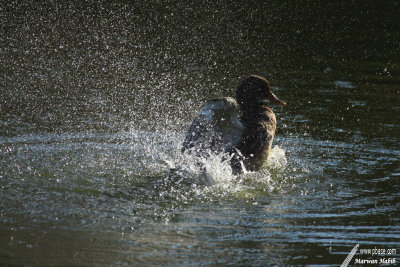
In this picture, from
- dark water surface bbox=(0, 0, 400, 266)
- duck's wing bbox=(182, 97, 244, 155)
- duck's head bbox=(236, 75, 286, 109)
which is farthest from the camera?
duck's head bbox=(236, 75, 286, 109)

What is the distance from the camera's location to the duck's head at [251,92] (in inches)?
294

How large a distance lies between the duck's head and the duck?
5 centimetres

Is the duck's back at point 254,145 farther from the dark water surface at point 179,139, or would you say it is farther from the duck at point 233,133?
the dark water surface at point 179,139

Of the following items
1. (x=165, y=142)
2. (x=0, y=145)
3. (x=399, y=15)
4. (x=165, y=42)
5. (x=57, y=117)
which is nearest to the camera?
(x=0, y=145)

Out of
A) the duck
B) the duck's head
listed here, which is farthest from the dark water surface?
the duck's head

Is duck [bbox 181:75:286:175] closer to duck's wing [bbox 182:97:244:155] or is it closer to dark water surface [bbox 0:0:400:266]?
duck's wing [bbox 182:97:244:155]

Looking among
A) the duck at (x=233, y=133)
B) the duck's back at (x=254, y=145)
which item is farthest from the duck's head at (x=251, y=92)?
the duck's back at (x=254, y=145)

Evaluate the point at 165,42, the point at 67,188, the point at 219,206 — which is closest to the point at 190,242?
the point at 219,206

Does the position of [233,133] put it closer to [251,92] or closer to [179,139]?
[251,92]

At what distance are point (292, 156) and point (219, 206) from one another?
6.47ft

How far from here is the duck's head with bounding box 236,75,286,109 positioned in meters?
7.46

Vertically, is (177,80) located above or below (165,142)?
above

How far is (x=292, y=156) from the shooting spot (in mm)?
7199

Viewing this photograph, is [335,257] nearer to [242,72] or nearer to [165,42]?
[242,72]
